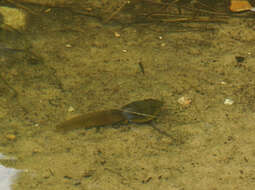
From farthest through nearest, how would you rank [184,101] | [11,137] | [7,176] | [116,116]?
→ [184,101]
[116,116]
[11,137]
[7,176]

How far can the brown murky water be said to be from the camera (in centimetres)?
203

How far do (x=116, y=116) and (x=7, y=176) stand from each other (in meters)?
0.74

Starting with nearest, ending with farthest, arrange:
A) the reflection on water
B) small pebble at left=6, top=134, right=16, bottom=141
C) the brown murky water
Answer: the reflection on water
the brown murky water
small pebble at left=6, top=134, right=16, bottom=141

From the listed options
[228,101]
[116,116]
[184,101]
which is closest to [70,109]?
[116,116]

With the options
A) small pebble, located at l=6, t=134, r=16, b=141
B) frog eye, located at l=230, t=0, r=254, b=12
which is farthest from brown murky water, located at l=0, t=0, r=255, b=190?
frog eye, located at l=230, t=0, r=254, b=12

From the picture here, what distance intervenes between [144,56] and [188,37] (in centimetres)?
46

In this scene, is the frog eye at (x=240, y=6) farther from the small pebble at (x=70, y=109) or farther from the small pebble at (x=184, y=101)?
the small pebble at (x=70, y=109)

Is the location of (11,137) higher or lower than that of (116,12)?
lower

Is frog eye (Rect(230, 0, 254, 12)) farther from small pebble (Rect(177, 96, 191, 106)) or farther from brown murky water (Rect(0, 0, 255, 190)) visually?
small pebble (Rect(177, 96, 191, 106))

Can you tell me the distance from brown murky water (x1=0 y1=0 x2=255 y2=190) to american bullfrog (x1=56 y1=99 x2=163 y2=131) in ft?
0.14

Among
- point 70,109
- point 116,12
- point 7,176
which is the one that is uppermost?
point 116,12

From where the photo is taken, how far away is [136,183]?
1.98m

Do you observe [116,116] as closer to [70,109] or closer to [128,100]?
[128,100]

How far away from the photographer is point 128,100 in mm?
2438
